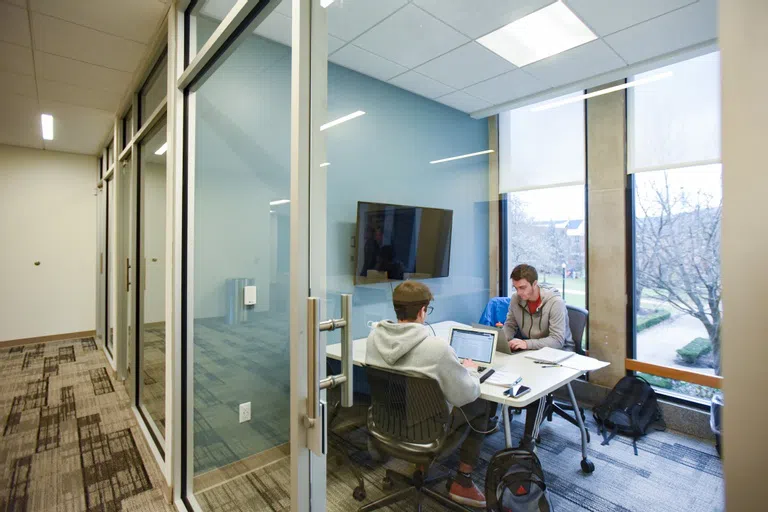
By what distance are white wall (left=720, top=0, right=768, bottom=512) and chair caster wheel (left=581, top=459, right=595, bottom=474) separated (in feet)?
5.53

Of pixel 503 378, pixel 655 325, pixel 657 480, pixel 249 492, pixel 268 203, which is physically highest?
pixel 268 203

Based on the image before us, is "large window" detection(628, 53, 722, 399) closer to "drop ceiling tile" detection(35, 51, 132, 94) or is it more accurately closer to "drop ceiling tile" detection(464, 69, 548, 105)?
"drop ceiling tile" detection(464, 69, 548, 105)

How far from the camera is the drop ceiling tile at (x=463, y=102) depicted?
6.28 feet

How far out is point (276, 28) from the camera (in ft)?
3.92

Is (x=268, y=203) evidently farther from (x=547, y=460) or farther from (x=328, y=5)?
(x=547, y=460)

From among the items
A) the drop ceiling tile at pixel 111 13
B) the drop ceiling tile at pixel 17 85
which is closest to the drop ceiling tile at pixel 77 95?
the drop ceiling tile at pixel 17 85

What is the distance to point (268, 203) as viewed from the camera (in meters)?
1.40

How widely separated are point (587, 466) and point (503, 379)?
546 millimetres

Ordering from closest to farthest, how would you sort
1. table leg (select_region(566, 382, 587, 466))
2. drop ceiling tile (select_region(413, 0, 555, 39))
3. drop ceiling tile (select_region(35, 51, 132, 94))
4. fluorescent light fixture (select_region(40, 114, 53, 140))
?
drop ceiling tile (select_region(413, 0, 555, 39)), table leg (select_region(566, 382, 587, 466)), drop ceiling tile (select_region(35, 51, 132, 94)), fluorescent light fixture (select_region(40, 114, 53, 140))

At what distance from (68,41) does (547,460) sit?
12.0 feet

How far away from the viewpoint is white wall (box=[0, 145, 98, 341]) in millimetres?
4727

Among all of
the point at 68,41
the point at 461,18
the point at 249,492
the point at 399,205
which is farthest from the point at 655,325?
the point at 68,41

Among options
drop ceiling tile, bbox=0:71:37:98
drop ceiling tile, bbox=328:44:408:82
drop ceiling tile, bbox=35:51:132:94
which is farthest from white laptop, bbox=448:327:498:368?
drop ceiling tile, bbox=0:71:37:98

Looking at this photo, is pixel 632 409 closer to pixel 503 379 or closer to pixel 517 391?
pixel 517 391
